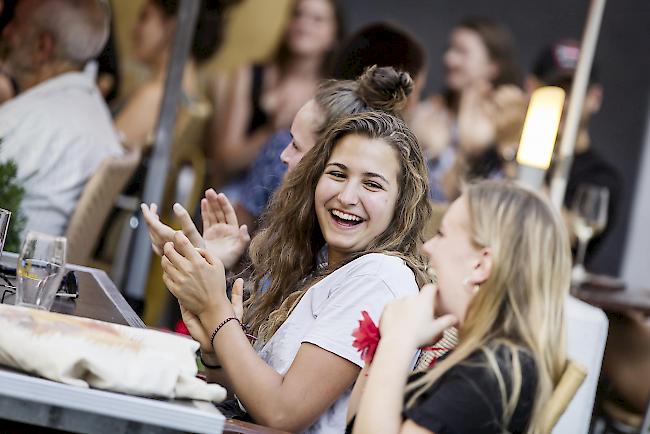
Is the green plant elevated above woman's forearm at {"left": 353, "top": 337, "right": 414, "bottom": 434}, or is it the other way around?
woman's forearm at {"left": 353, "top": 337, "right": 414, "bottom": 434}

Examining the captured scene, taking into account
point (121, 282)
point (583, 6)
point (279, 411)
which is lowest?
point (121, 282)

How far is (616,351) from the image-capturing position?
185 inches

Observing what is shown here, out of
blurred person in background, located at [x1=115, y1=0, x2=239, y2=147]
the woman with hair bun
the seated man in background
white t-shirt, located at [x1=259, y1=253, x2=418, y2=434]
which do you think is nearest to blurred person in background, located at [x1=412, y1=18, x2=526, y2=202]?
the seated man in background

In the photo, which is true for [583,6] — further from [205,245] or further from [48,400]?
[48,400]

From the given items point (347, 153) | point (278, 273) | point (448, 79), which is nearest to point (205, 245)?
point (278, 273)

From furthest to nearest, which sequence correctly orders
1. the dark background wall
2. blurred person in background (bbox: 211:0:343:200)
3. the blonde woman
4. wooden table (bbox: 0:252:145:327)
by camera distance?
the dark background wall → blurred person in background (bbox: 211:0:343:200) → wooden table (bbox: 0:252:145:327) → the blonde woman

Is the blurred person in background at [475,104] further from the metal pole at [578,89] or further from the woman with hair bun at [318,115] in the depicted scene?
the woman with hair bun at [318,115]

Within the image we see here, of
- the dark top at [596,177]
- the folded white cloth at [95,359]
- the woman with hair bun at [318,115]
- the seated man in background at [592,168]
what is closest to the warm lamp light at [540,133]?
the seated man in background at [592,168]

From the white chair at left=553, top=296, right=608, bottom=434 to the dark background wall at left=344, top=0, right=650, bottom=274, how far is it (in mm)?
3193

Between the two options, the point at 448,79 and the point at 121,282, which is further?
the point at 448,79

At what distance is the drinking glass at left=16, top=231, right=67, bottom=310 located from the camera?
196 cm

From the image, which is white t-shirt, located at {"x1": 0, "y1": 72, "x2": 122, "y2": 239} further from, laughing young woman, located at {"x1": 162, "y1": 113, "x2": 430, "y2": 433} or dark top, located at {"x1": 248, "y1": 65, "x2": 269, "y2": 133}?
laughing young woman, located at {"x1": 162, "y1": 113, "x2": 430, "y2": 433}

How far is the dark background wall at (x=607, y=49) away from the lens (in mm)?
6266

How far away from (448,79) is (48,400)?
5041mm
